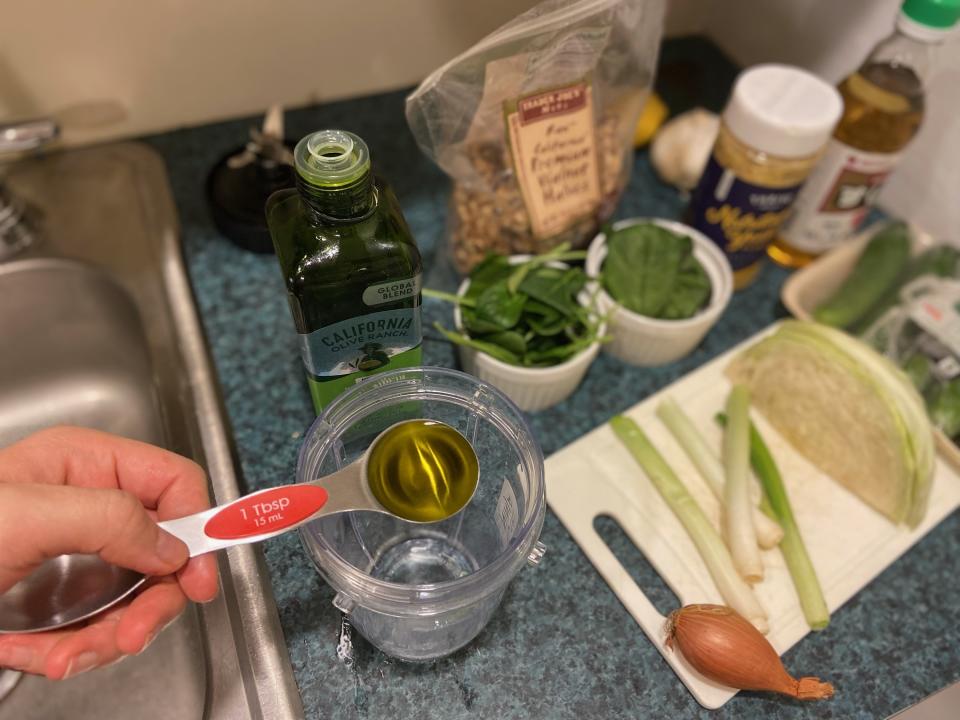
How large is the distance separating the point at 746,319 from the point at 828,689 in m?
0.43

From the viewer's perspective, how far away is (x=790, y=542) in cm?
68

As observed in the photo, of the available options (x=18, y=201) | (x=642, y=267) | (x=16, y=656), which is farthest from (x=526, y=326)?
(x=18, y=201)

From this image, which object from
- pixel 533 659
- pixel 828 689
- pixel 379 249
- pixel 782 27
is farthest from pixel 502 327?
pixel 782 27

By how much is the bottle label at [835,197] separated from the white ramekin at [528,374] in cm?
34

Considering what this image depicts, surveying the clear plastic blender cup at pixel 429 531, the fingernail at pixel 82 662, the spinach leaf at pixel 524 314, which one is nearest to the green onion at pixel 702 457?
the spinach leaf at pixel 524 314

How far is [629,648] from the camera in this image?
636 mm

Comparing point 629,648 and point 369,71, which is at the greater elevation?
point 369,71

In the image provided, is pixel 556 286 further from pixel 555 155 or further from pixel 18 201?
pixel 18 201

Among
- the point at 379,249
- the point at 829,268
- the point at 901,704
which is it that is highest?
the point at 379,249

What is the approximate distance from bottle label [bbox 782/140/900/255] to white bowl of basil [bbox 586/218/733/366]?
0.15 metres

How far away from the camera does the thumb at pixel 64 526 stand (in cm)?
45

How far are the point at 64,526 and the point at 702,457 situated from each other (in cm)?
56

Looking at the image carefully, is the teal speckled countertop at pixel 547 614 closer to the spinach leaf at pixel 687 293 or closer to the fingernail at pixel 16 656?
the spinach leaf at pixel 687 293

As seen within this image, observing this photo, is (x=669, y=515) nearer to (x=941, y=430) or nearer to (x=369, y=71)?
(x=941, y=430)
